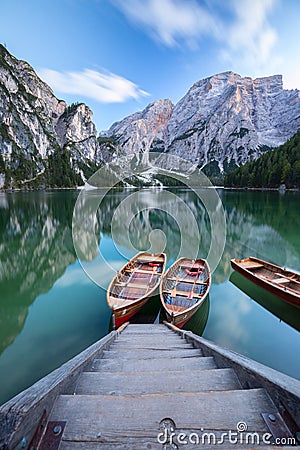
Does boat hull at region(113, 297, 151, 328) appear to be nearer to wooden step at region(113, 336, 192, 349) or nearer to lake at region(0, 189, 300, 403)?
lake at region(0, 189, 300, 403)

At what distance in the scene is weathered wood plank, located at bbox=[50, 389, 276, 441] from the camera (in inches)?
71.6

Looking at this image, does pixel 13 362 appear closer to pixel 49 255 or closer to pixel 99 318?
pixel 99 318

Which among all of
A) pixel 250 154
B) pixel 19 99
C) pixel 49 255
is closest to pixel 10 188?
pixel 19 99

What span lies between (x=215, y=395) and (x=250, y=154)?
741ft

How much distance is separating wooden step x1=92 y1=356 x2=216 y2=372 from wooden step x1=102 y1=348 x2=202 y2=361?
1.32 feet

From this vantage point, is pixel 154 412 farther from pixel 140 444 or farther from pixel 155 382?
pixel 155 382

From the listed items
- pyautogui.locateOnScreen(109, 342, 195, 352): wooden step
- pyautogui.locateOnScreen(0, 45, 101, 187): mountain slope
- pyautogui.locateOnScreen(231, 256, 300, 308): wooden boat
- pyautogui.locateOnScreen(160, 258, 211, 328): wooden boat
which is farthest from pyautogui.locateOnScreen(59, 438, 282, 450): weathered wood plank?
pyautogui.locateOnScreen(0, 45, 101, 187): mountain slope

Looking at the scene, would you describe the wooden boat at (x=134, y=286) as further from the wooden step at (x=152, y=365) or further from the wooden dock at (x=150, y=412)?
the wooden dock at (x=150, y=412)

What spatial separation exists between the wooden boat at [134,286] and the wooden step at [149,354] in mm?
3397

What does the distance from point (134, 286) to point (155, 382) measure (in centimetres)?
709

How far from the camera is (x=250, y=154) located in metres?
199

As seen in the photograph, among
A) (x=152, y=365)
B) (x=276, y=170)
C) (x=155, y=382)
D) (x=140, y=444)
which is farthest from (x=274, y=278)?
(x=276, y=170)

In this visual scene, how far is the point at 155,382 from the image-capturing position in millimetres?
2758

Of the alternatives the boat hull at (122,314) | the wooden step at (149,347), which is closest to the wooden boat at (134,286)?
the boat hull at (122,314)
